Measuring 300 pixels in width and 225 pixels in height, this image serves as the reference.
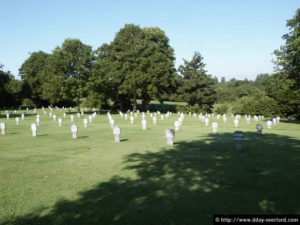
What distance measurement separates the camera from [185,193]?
234 inches

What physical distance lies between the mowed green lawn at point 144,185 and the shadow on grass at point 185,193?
21 millimetres

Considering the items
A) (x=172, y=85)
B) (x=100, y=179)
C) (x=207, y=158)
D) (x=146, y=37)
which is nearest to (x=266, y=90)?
(x=172, y=85)

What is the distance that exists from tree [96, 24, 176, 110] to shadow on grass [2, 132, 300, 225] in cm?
3613

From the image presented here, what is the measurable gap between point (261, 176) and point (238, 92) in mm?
97119

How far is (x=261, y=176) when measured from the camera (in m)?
7.19

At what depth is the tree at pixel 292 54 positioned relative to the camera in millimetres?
25734

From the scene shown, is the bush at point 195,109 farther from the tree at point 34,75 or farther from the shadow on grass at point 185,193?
the shadow on grass at point 185,193

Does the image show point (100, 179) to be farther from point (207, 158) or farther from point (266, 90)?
point (266, 90)

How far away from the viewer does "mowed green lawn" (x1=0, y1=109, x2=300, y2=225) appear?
498 cm

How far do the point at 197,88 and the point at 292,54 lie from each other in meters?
25.5

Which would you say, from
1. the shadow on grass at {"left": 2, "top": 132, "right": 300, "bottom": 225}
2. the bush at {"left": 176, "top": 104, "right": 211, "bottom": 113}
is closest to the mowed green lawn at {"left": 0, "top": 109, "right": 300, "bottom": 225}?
the shadow on grass at {"left": 2, "top": 132, "right": 300, "bottom": 225}

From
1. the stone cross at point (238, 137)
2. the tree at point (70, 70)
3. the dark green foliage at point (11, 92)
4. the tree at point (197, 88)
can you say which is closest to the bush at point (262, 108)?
the tree at point (197, 88)

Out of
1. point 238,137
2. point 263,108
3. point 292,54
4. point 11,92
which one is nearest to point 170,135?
point 238,137

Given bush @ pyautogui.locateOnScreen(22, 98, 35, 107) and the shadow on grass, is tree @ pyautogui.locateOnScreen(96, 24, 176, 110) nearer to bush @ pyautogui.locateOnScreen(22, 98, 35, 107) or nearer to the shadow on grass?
bush @ pyautogui.locateOnScreen(22, 98, 35, 107)
